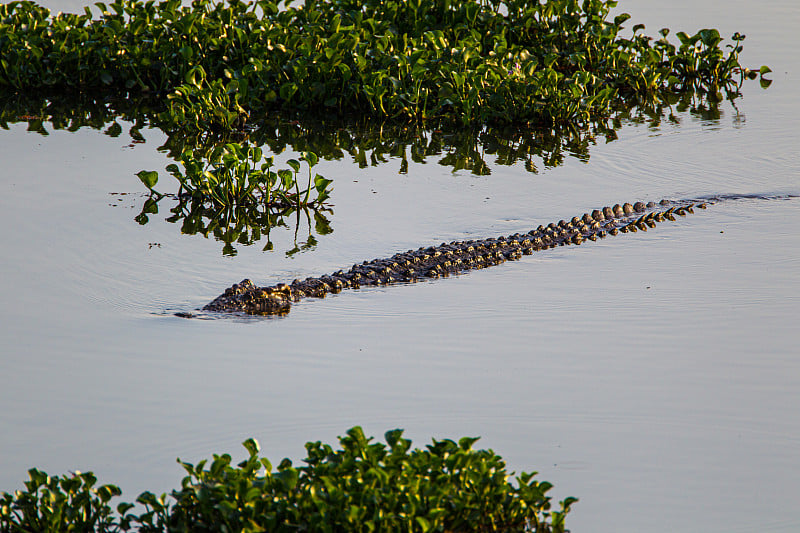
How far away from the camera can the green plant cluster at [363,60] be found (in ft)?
34.0

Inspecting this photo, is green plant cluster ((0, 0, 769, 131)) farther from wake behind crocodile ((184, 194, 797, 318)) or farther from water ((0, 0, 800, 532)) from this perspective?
wake behind crocodile ((184, 194, 797, 318))

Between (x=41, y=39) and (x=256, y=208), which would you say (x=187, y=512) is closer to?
(x=256, y=208)

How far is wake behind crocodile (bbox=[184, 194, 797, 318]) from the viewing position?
644cm

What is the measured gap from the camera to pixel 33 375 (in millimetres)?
5496

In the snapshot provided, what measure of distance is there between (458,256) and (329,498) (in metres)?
3.65

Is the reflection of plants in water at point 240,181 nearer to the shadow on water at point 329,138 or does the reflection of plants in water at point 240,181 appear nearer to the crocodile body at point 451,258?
the shadow on water at point 329,138

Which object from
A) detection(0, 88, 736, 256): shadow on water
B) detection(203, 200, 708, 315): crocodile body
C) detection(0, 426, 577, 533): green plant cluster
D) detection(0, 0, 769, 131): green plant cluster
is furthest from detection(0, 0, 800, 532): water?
detection(0, 0, 769, 131): green plant cluster

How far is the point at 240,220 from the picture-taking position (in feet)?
27.0

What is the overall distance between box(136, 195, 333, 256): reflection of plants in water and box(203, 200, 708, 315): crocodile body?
1.00m

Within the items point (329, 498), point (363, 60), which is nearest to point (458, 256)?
point (329, 498)

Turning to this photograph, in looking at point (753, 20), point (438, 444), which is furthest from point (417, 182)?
point (753, 20)

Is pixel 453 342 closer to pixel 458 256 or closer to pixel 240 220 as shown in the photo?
pixel 458 256

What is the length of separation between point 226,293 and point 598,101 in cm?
588

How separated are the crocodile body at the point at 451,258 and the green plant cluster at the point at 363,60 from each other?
2499 millimetres
